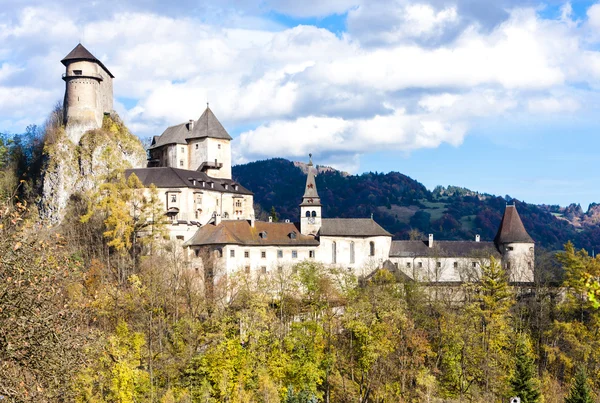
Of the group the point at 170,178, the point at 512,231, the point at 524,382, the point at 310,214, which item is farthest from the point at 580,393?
the point at 170,178

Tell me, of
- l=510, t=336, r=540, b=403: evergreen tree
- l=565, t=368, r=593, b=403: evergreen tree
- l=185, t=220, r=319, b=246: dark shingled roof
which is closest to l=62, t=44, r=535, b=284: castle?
l=185, t=220, r=319, b=246: dark shingled roof

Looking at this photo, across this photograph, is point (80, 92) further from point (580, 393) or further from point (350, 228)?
point (580, 393)

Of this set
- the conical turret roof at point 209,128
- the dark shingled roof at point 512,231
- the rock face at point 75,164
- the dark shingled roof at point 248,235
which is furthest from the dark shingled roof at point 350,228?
the rock face at point 75,164

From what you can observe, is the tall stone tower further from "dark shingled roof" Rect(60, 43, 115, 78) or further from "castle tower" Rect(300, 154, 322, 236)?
"castle tower" Rect(300, 154, 322, 236)

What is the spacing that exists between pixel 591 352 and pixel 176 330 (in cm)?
3079

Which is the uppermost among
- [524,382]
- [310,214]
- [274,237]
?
[310,214]

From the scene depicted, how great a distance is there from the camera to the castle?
65625 mm

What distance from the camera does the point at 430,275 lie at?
227ft

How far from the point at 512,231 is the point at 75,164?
1840 inches

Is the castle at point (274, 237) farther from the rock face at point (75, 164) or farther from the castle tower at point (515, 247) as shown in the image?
the rock face at point (75, 164)

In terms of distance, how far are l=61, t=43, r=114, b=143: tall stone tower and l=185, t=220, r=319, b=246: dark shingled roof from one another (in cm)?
1955

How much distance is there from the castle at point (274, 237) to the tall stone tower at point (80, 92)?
0.36 ft

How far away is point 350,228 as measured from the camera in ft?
229

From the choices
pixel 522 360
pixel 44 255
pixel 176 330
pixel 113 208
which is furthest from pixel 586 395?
pixel 113 208
